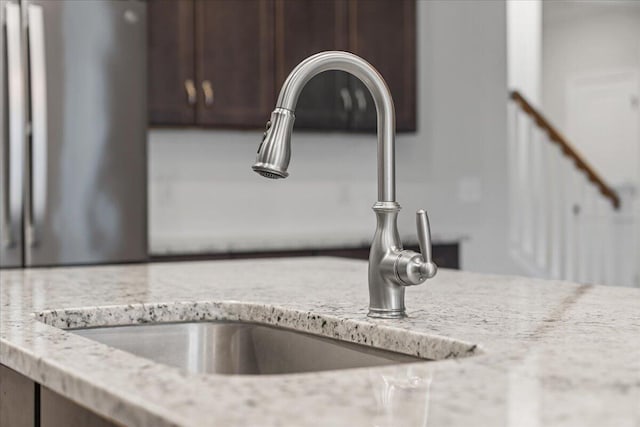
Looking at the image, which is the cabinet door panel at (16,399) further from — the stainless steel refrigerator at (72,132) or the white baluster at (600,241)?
the white baluster at (600,241)

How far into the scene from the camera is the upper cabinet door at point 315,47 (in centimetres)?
386

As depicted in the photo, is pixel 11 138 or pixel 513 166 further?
pixel 513 166

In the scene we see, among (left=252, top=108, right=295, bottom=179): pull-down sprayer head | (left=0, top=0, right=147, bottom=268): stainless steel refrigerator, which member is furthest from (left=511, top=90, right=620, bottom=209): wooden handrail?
(left=252, top=108, right=295, bottom=179): pull-down sprayer head

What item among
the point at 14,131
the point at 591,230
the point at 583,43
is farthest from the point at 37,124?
the point at 583,43

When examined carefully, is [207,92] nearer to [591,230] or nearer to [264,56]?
[264,56]

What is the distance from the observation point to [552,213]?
5.04m

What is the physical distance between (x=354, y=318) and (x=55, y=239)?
215 cm

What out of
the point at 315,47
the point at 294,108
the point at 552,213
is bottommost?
the point at 552,213

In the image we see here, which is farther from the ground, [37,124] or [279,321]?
[37,124]

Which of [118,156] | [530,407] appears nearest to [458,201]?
[118,156]

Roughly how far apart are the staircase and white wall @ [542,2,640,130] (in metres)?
3.45

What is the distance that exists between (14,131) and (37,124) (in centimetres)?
8

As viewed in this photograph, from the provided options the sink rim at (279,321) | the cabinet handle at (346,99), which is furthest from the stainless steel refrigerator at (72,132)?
the sink rim at (279,321)

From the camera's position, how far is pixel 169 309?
1.35m
